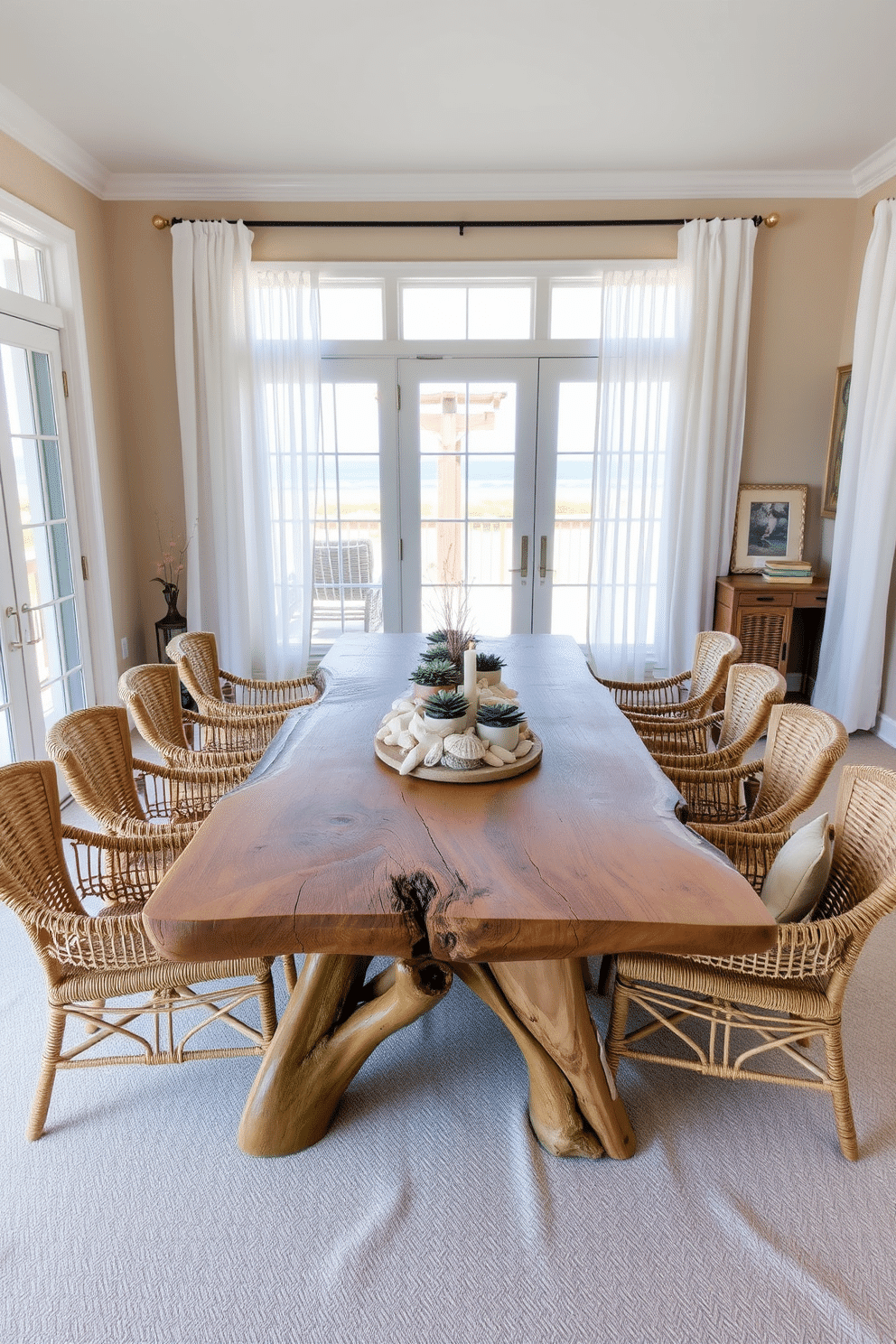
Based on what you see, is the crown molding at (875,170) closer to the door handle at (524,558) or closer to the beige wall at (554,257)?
the beige wall at (554,257)

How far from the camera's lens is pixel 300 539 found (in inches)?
187

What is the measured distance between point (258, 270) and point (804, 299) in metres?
3.08

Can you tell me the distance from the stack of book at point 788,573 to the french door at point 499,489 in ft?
3.43

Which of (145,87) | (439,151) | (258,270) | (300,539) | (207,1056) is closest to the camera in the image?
(207,1056)

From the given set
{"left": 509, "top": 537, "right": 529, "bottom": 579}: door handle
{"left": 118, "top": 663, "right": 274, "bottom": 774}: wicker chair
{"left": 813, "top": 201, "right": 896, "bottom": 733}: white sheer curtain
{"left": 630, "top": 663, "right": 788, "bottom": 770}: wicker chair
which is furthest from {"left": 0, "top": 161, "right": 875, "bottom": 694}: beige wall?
{"left": 630, "top": 663, "right": 788, "bottom": 770}: wicker chair

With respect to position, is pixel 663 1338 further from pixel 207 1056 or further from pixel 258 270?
pixel 258 270

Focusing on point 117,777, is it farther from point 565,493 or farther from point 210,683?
point 565,493

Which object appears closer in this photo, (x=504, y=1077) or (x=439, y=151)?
(x=504, y=1077)

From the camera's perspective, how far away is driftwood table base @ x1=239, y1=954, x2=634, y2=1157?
178 cm

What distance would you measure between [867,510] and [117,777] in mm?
3779

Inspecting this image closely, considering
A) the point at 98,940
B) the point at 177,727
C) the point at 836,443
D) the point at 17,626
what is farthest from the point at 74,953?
the point at 836,443

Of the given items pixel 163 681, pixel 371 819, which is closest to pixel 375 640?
pixel 163 681

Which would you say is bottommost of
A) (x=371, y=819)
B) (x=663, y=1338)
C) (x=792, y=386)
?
(x=663, y=1338)

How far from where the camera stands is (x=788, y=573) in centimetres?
458
